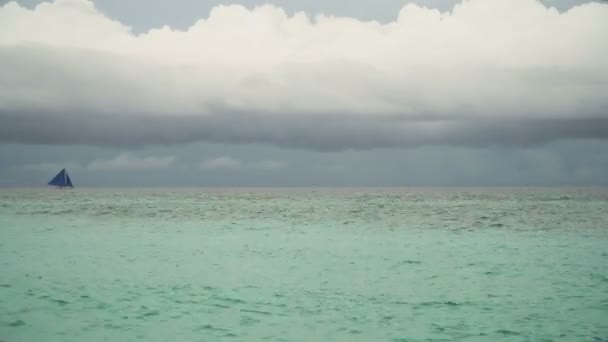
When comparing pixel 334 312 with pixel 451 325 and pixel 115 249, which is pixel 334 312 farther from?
pixel 115 249

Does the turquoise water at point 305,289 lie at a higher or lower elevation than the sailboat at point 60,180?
lower

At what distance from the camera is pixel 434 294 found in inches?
690

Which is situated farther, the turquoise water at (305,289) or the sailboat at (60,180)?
the sailboat at (60,180)

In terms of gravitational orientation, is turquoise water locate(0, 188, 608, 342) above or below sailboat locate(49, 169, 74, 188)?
below

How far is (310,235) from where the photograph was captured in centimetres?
3816

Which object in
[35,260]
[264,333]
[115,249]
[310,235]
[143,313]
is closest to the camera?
[264,333]

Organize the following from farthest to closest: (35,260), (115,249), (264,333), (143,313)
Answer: (115,249) < (35,260) < (143,313) < (264,333)

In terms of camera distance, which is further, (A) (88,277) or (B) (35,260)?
(B) (35,260)

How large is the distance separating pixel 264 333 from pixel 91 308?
5.96 meters

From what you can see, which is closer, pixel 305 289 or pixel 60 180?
pixel 305 289

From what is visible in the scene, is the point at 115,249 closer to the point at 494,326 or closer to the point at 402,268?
the point at 402,268

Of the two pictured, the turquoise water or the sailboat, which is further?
the sailboat

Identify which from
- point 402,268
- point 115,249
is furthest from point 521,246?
point 115,249

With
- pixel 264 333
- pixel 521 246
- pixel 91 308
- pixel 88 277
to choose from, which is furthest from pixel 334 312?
pixel 521 246
